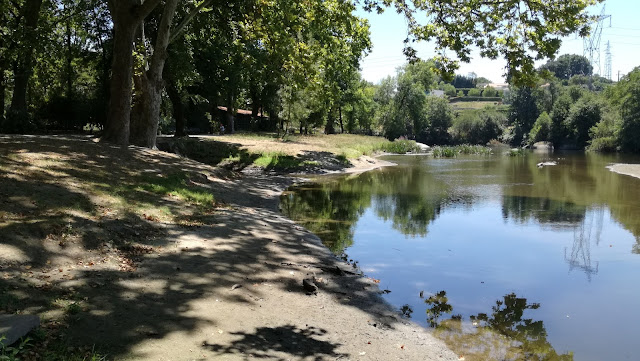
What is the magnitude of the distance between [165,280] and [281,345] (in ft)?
7.79

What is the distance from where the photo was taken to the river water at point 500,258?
697cm

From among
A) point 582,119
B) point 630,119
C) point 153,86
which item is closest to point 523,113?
point 582,119

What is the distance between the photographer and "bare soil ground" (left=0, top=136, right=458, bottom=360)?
5023 mm

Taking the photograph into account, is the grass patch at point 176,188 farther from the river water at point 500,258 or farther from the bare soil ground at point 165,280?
the river water at point 500,258

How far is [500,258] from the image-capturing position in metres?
11.4

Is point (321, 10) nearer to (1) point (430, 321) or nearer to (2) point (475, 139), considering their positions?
(1) point (430, 321)

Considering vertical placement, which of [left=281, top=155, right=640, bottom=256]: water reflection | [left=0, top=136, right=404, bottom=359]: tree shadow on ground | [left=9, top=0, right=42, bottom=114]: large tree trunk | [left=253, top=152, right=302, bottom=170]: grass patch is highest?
[left=9, top=0, right=42, bottom=114]: large tree trunk

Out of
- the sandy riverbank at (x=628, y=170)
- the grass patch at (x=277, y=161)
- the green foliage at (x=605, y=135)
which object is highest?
the green foliage at (x=605, y=135)

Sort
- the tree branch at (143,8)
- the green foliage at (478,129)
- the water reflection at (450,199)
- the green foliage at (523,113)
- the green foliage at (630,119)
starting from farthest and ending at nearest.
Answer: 1. the green foliage at (478,129)
2. the green foliage at (523,113)
3. the green foliage at (630,119)
4. the tree branch at (143,8)
5. the water reflection at (450,199)

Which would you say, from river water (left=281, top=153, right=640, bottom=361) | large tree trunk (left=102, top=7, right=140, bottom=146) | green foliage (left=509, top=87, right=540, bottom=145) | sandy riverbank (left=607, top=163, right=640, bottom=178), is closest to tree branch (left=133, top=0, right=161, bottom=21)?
large tree trunk (left=102, top=7, right=140, bottom=146)

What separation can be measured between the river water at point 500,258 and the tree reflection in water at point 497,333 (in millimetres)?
19

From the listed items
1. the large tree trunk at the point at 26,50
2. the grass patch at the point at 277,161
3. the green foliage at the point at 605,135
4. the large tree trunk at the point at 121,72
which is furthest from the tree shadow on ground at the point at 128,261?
the green foliage at the point at 605,135

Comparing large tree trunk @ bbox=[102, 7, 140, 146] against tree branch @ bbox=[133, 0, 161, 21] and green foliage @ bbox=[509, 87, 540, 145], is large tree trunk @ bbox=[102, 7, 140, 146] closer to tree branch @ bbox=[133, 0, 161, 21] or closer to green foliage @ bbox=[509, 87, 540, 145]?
tree branch @ bbox=[133, 0, 161, 21]

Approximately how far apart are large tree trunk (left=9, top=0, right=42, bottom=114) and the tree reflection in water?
20814 millimetres
